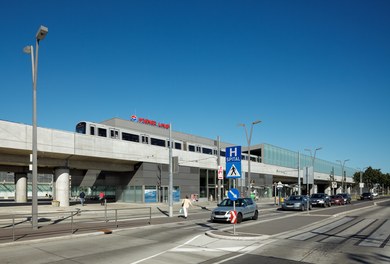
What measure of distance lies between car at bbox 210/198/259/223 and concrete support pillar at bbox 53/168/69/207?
20695 millimetres

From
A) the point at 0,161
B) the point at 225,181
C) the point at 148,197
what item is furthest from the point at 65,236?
the point at 225,181

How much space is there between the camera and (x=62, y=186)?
37.1m

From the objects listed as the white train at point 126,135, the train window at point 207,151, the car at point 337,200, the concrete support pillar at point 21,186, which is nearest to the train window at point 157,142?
the white train at point 126,135

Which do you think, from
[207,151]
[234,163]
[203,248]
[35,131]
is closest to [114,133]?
[207,151]

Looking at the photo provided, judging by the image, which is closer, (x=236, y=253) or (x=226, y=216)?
(x=236, y=253)

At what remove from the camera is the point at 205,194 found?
55500 mm

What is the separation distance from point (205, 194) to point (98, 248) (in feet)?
143

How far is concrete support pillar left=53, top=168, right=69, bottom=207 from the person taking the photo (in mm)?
36719

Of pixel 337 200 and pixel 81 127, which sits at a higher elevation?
pixel 81 127

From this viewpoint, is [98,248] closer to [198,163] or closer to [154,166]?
[154,166]

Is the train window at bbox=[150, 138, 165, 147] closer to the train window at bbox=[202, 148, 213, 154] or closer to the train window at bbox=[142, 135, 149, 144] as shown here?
the train window at bbox=[142, 135, 149, 144]

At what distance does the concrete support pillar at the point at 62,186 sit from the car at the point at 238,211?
67.9 feet

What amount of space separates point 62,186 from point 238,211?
74.5 ft

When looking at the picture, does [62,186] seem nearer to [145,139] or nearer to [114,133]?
[114,133]
